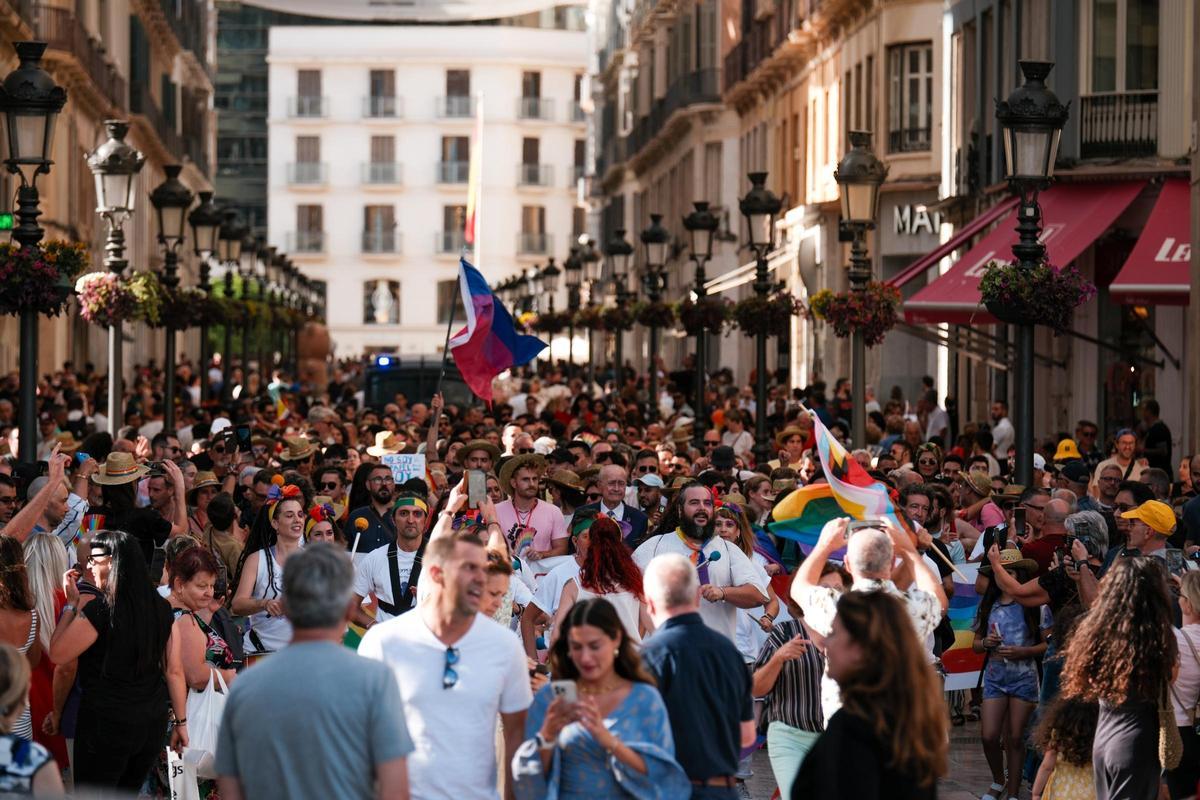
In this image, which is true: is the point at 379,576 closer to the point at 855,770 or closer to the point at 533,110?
the point at 855,770

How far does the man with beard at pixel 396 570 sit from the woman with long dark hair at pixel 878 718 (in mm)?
4392

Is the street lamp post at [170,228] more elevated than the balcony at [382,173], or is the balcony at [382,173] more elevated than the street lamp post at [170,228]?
the balcony at [382,173]

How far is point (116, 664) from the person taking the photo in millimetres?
10000

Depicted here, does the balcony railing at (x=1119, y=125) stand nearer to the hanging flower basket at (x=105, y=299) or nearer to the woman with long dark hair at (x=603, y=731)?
the hanging flower basket at (x=105, y=299)

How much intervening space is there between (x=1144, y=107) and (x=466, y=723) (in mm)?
20241

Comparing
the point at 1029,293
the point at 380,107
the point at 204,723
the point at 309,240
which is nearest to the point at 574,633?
the point at 204,723

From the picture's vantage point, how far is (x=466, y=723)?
7.65 metres

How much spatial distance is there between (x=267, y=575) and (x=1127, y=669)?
15.0 feet

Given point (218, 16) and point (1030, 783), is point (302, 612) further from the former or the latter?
point (218, 16)

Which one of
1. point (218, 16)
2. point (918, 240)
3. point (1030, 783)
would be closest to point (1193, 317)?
point (1030, 783)

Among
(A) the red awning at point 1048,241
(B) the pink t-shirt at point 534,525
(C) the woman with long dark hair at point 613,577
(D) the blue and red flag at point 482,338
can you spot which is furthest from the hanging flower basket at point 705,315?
(C) the woman with long dark hair at point 613,577

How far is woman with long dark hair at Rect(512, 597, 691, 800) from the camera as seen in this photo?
7414 mm

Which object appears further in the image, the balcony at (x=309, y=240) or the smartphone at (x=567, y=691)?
the balcony at (x=309, y=240)

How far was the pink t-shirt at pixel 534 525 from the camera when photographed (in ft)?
44.8
